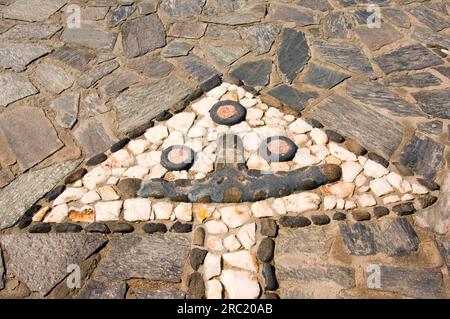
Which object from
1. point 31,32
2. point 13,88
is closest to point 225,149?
point 13,88

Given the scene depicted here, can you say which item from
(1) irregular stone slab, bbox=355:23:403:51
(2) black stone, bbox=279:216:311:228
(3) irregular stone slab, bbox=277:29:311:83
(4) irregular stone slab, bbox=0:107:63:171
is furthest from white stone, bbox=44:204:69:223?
(1) irregular stone slab, bbox=355:23:403:51

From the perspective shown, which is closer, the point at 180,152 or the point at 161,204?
the point at 161,204

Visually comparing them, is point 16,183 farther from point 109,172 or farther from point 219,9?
point 219,9

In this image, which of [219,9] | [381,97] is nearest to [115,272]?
[381,97]

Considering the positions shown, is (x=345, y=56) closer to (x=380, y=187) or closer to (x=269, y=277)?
(x=380, y=187)

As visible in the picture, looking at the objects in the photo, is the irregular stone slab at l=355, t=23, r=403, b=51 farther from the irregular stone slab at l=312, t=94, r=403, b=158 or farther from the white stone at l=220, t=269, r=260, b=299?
the white stone at l=220, t=269, r=260, b=299

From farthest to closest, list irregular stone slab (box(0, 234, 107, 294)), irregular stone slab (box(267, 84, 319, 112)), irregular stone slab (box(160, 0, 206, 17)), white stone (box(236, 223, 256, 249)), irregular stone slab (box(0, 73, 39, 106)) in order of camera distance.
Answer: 1. irregular stone slab (box(160, 0, 206, 17))
2. irregular stone slab (box(0, 73, 39, 106))
3. irregular stone slab (box(267, 84, 319, 112))
4. white stone (box(236, 223, 256, 249))
5. irregular stone slab (box(0, 234, 107, 294))
